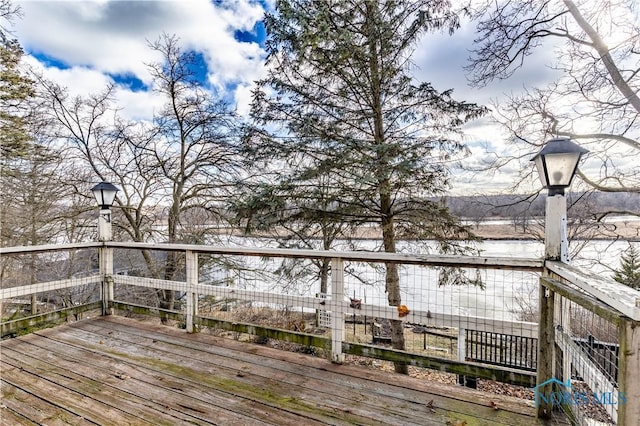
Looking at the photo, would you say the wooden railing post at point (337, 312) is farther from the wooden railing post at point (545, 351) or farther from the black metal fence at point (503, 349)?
the black metal fence at point (503, 349)

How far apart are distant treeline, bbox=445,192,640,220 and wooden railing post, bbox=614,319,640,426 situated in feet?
19.7

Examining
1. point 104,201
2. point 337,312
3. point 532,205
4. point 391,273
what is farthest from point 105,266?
point 532,205

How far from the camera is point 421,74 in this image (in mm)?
6613

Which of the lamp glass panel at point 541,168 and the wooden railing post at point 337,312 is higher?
Result: the lamp glass panel at point 541,168

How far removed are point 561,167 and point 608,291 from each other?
946 millimetres

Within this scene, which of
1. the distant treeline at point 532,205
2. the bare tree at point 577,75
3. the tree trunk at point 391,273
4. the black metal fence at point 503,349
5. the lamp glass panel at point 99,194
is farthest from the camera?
the distant treeline at point 532,205

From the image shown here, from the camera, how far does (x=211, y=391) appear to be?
2.25 m

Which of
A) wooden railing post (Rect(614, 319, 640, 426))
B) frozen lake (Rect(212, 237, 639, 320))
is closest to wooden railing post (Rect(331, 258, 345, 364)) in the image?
wooden railing post (Rect(614, 319, 640, 426))

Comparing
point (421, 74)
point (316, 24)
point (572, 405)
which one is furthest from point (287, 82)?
point (572, 405)

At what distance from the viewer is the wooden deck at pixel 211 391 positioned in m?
1.95

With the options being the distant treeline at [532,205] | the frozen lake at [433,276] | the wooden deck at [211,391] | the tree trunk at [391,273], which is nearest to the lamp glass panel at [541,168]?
the wooden deck at [211,391]

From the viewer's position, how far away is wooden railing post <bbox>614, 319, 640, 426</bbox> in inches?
40.6

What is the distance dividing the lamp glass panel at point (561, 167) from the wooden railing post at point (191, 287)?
3.20m
